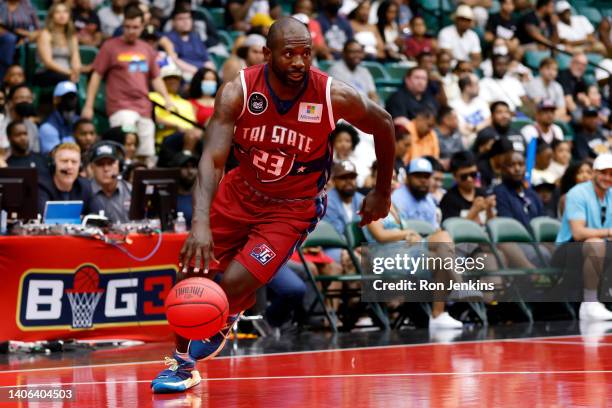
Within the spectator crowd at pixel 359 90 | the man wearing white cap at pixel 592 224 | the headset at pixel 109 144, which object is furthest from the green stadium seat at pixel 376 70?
the headset at pixel 109 144

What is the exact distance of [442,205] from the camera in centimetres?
1329

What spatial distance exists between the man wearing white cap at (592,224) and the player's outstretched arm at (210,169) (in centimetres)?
652

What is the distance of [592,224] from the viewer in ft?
41.1

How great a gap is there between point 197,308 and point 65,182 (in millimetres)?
4735

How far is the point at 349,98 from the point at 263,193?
748 mm

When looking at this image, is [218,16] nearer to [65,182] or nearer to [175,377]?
[65,182]

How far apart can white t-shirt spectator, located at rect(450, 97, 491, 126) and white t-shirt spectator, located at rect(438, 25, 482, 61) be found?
1.81 meters

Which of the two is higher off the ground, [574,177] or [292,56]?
[574,177]

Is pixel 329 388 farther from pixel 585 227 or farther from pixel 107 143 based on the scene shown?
pixel 585 227

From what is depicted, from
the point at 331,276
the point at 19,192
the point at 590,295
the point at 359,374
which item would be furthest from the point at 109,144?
the point at 590,295

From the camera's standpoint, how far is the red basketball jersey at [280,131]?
6.75m

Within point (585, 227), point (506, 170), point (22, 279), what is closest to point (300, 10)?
point (506, 170)

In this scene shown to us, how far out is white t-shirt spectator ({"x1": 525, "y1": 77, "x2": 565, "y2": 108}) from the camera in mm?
18750

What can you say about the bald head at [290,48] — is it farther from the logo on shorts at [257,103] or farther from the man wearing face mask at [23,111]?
the man wearing face mask at [23,111]
